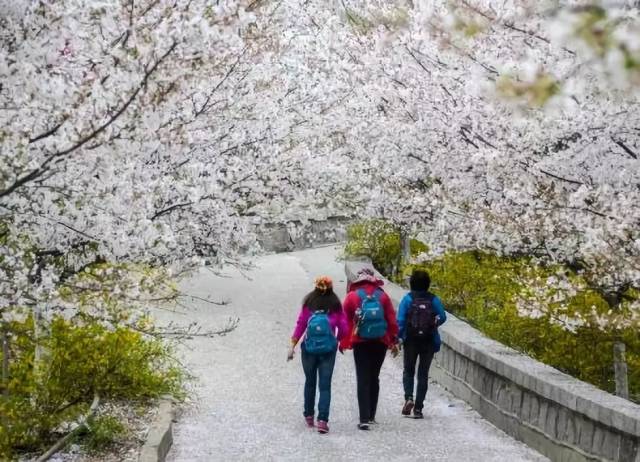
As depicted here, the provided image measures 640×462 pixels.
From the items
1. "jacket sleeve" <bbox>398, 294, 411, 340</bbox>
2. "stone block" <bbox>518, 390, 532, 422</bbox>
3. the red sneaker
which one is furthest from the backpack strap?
"stone block" <bbox>518, 390, 532, 422</bbox>

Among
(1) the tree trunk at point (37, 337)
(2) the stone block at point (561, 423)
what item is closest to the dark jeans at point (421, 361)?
(2) the stone block at point (561, 423)

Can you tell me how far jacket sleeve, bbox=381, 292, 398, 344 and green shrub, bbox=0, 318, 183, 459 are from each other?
248 centimetres

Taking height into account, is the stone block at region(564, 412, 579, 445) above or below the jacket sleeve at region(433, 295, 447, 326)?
below

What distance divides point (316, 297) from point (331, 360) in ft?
2.18

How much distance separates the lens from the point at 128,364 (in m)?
9.91

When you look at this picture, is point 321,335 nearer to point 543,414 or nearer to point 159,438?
point 159,438

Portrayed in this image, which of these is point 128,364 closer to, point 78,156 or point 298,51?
point 78,156

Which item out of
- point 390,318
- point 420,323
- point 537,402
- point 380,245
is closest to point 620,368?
point 537,402

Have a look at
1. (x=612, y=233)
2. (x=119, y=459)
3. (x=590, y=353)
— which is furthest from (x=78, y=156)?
(x=590, y=353)

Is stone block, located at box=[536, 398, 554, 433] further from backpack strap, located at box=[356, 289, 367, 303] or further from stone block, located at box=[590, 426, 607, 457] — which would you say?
backpack strap, located at box=[356, 289, 367, 303]

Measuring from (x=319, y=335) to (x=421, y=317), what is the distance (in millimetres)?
1146

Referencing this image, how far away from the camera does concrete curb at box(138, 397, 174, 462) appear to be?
313 inches

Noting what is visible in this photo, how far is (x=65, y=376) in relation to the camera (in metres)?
8.81

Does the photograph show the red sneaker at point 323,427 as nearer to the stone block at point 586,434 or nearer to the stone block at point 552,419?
the stone block at point 552,419
